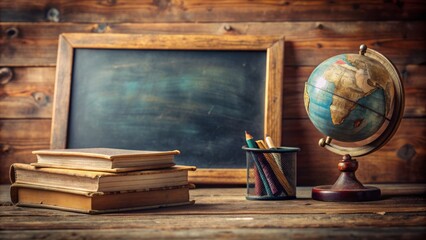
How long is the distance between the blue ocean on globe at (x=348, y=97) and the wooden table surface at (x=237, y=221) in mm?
258

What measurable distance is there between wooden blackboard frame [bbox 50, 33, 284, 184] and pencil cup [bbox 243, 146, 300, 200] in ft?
1.58

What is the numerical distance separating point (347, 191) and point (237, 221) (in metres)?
0.59

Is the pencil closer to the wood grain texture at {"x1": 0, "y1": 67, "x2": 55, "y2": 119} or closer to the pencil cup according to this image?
the pencil cup

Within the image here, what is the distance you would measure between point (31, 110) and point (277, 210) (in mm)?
1410

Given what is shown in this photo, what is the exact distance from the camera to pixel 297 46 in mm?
2789

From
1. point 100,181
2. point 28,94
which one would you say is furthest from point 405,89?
point 28,94

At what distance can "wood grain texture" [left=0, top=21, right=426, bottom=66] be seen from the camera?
2.76 meters

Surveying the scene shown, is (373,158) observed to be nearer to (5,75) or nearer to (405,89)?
(405,89)

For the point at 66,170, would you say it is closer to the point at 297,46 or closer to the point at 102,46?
the point at 102,46

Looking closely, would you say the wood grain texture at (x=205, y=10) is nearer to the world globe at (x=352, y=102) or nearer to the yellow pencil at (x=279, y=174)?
the world globe at (x=352, y=102)

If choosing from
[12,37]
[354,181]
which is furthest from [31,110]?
[354,181]

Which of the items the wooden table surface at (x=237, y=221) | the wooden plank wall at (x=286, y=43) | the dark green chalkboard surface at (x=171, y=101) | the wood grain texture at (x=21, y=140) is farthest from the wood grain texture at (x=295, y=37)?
the wooden table surface at (x=237, y=221)

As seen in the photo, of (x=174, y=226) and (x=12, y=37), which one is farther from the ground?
(x=12, y=37)

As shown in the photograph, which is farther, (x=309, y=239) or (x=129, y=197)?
(x=129, y=197)
